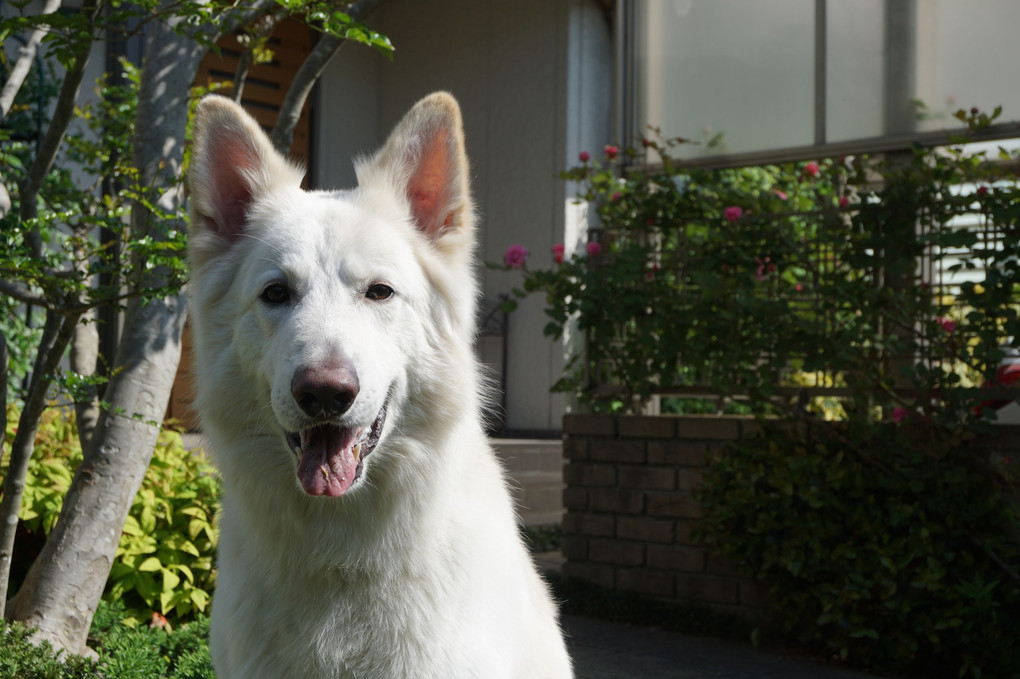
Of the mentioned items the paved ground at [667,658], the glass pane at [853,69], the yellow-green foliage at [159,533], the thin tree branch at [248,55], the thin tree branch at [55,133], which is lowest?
the paved ground at [667,658]

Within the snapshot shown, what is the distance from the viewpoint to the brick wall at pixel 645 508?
18.4ft

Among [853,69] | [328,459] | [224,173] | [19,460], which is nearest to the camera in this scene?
[328,459]

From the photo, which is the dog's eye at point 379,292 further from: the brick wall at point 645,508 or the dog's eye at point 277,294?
the brick wall at point 645,508

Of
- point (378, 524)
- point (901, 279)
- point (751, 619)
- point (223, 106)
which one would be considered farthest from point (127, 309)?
point (901, 279)

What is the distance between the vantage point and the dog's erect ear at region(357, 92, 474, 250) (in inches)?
104

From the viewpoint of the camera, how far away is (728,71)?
21.9 ft

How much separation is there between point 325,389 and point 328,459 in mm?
231

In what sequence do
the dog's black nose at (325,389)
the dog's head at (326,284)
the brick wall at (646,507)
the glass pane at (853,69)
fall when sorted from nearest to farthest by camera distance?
1. the dog's black nose at (325,389)
2. the dog's head at (326,284)
3. the brick wall at (646,507)
4. the glass pane at (853,69)

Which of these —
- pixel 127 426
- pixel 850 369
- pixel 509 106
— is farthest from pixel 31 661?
pixel 509 106

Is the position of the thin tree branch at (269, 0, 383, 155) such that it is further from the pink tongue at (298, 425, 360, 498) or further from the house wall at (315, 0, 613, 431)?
the house wall at (315, 0, 613, 431)

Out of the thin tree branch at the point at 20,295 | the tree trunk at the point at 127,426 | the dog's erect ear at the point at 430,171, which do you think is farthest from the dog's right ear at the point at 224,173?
the thin tree branch at the point at 20,295

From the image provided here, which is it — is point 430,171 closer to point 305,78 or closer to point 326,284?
point 326,284

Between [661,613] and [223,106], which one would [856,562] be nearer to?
[661,613]

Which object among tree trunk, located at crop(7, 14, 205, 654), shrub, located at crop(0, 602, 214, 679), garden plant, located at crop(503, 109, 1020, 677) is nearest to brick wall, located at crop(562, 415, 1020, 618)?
garden plant, located at crop(503, 109, 1020, 677)
